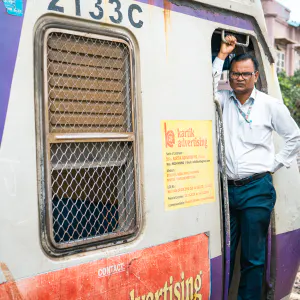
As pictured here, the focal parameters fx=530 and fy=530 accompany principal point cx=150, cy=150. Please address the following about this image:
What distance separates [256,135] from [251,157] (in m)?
0.16

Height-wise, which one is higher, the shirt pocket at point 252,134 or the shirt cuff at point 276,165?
the shirt pocket at point 252,134

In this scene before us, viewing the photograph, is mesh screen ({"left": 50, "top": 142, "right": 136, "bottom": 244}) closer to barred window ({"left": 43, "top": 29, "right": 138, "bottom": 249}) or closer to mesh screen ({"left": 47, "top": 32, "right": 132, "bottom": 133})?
barred window ({"left": 43, "top": 29, "right": 138, "bottom": 249})

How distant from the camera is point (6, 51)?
2.27 meters

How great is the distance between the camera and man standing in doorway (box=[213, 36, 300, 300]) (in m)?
3.64

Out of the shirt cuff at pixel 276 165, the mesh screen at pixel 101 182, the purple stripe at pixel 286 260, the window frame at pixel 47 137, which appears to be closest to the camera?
the window frame at pixel 47 137

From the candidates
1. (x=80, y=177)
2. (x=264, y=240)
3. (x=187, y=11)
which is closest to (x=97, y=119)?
(x=80, y=177)

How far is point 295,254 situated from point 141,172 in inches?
71.0

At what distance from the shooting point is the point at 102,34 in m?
2.71

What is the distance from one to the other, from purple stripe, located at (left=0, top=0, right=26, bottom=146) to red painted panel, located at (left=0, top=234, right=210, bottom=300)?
715mm

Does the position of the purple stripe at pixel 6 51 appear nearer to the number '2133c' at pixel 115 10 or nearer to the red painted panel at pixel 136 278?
the number '2133c' at pixel 115 10

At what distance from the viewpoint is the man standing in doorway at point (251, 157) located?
3.64 meters

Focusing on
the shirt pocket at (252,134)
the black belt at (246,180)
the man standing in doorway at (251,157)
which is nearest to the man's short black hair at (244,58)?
the man standing in doorway at (251,157)

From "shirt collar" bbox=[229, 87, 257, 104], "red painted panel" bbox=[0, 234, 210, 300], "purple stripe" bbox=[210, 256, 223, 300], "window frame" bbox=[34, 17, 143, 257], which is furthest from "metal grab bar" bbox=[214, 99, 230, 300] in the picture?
"window frame" bbox=[34, 17, 143, 257]

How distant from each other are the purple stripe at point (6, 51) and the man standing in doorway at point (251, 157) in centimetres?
164
